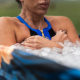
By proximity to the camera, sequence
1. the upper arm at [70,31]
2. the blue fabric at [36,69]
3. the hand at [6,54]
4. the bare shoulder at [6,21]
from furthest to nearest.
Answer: the upper arm at [70,31], the bare shoulder at [6,21], the hand at [6,54], the blue fabric at [36,69]

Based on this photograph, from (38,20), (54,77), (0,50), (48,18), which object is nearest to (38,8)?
(38,20)

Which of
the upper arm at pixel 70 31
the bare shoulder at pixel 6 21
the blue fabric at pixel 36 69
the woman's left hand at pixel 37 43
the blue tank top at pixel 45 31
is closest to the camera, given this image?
the blue fabric at pixel 36 69

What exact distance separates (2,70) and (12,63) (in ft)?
0.52

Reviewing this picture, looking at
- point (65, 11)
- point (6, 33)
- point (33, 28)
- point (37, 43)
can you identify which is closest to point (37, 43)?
point (37, 43)

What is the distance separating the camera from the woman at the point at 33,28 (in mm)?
923

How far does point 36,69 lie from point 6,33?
0.52 meters

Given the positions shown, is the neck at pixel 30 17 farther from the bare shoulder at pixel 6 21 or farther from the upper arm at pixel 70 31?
the upper arm at pixel 70 31

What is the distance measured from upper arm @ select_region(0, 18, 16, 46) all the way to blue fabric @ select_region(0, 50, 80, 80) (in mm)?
266

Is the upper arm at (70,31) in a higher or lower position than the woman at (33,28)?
lower

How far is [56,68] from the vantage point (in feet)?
1.64

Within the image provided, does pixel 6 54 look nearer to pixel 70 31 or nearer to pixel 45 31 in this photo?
pixel 45 31

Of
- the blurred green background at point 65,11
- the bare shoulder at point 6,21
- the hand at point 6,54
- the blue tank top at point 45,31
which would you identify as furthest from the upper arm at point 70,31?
the blurred green background at point 65,11

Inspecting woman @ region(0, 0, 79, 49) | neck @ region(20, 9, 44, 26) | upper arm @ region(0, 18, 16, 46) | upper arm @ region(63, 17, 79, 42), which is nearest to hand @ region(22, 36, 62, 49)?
woman @ region(0, 0, 79, 49)

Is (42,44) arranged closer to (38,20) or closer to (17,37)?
(17,37)
